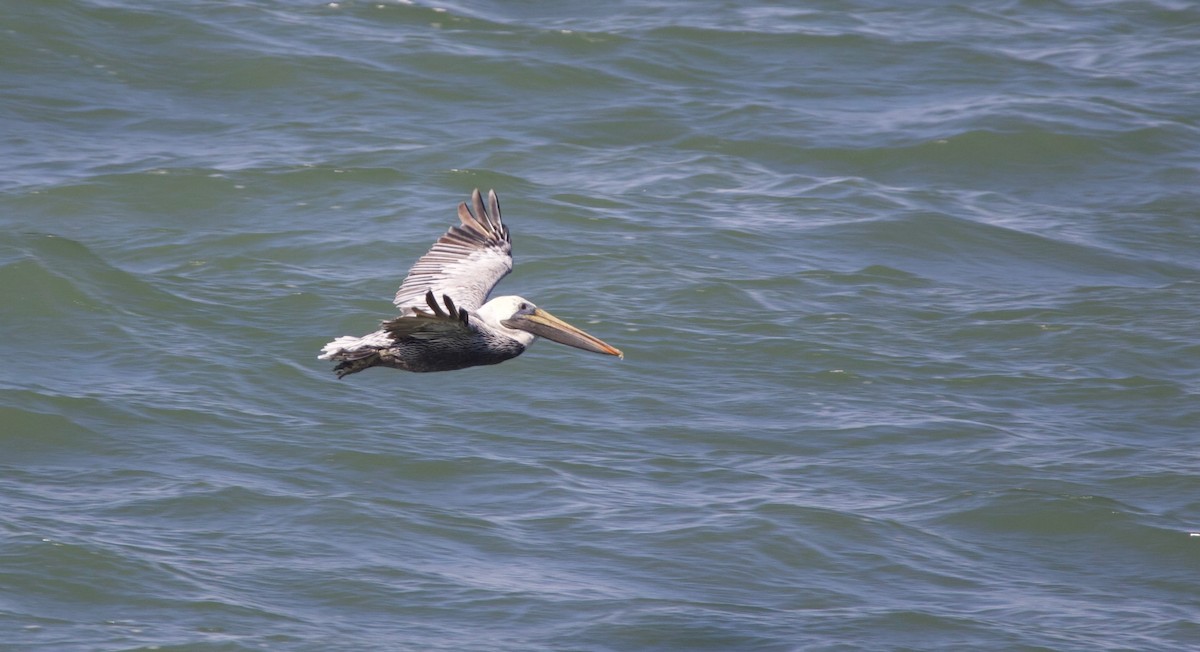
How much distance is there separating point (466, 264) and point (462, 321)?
2.50 meters

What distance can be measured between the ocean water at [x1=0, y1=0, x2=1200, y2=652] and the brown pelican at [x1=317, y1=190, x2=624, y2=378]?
2.24 metres

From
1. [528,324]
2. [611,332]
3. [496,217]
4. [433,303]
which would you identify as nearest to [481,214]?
[496,217]

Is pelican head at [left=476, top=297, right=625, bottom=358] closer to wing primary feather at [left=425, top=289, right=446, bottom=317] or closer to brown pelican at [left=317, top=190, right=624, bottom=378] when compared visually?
brown pelican at [left=317, top=190, right=624, bottom=378]

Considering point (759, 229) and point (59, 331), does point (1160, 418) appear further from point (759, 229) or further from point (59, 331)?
point (59, 331)

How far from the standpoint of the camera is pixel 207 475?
1164 centimetres

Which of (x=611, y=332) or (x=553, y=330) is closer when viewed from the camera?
(x=553, y=330)

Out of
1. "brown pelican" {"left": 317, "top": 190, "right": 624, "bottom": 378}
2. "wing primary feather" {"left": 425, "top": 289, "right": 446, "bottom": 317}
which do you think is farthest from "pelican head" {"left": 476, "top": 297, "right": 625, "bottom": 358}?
"wing primary feather" {"left": 425, "top": 289, "right": 446, "bottom": 317}

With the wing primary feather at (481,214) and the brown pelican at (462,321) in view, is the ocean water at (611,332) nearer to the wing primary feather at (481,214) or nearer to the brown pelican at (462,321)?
the brown pelican at (462,321)

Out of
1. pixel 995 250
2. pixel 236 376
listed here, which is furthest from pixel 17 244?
pixel 995 250

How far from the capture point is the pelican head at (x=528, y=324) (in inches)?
344

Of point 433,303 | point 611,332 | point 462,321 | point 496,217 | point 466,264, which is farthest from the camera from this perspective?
point 611,332

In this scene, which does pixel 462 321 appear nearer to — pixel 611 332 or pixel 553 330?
pixel 553 330

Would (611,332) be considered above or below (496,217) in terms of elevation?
below

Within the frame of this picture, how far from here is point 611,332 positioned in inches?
549
